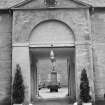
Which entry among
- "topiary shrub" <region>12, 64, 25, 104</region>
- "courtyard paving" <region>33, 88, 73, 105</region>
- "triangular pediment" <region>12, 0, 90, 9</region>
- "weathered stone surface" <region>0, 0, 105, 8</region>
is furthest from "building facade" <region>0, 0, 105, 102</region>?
"courtyard paving" <region>33, 88, 73, 105</region>

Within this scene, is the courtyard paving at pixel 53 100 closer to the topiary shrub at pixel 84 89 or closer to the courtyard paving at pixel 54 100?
the courtyard paving at pixel 54 100

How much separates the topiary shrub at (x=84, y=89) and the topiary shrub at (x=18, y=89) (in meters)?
3.96

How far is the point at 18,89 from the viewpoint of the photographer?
55.7 feet

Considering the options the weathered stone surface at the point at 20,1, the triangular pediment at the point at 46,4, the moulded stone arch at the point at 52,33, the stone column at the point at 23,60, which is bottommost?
the stone column at the point at 23,60

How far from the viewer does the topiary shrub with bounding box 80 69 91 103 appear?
55.2ft

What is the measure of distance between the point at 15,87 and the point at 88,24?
678cm

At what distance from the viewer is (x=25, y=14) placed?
18.5 meters

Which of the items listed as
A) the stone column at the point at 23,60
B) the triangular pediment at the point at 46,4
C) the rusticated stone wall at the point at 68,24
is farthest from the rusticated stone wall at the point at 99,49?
the stone column at the point at 23,60

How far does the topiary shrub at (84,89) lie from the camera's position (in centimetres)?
1682

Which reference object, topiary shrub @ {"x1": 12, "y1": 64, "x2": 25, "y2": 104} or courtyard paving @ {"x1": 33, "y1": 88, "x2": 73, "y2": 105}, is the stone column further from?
courtyard paving @ {"x1": 33, "y1": 88, "x2": 73, "y2": 105}

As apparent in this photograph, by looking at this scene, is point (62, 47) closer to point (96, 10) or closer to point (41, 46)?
point (41, 46)

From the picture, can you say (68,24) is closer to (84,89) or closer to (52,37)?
(52,37)

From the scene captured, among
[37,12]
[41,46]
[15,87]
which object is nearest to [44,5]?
[37,12]

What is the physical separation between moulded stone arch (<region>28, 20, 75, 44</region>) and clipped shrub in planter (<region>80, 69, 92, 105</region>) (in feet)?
8.86
